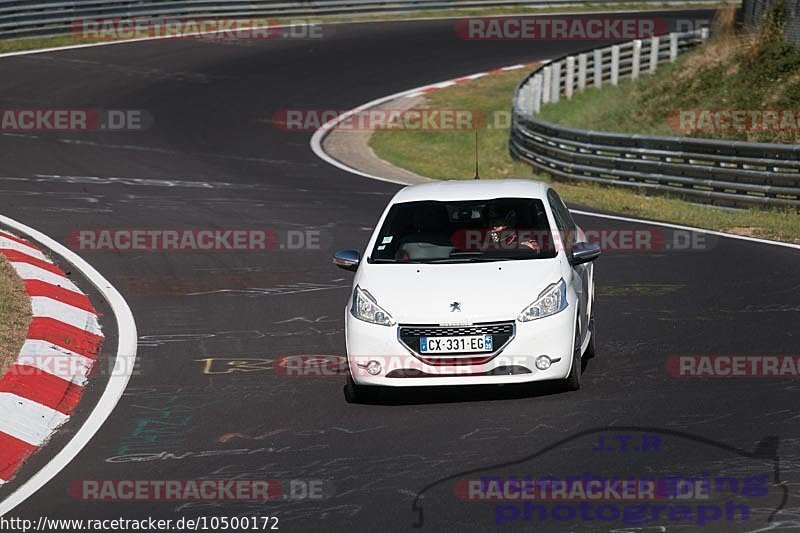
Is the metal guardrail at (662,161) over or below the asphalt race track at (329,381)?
below

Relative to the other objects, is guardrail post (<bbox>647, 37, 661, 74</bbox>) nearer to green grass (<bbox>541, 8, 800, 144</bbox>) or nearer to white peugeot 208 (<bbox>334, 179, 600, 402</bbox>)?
green grass (<bbox>541, 8, 800, 144</bbox>)

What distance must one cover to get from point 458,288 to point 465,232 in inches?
41.5

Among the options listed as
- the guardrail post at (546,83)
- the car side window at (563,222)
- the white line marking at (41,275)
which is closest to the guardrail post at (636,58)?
the guardrail post at (546,83)

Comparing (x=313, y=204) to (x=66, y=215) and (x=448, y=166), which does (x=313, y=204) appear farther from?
(x=448, y=166)

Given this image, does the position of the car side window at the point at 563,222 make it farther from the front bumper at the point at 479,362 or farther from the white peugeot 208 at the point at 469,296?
the front bumper at the point at 479,362

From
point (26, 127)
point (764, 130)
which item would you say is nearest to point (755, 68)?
point (764, 130)

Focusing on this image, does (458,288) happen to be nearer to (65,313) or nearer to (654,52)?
(65,313)

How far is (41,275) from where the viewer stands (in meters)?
13.7

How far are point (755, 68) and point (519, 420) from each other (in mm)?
20133

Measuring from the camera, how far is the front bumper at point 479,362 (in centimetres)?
923

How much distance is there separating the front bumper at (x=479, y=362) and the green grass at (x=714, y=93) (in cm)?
1621

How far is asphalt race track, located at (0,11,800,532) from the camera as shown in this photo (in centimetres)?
764

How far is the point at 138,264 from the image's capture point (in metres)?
15.1

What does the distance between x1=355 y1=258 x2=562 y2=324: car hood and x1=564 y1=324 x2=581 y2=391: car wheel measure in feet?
1.44
